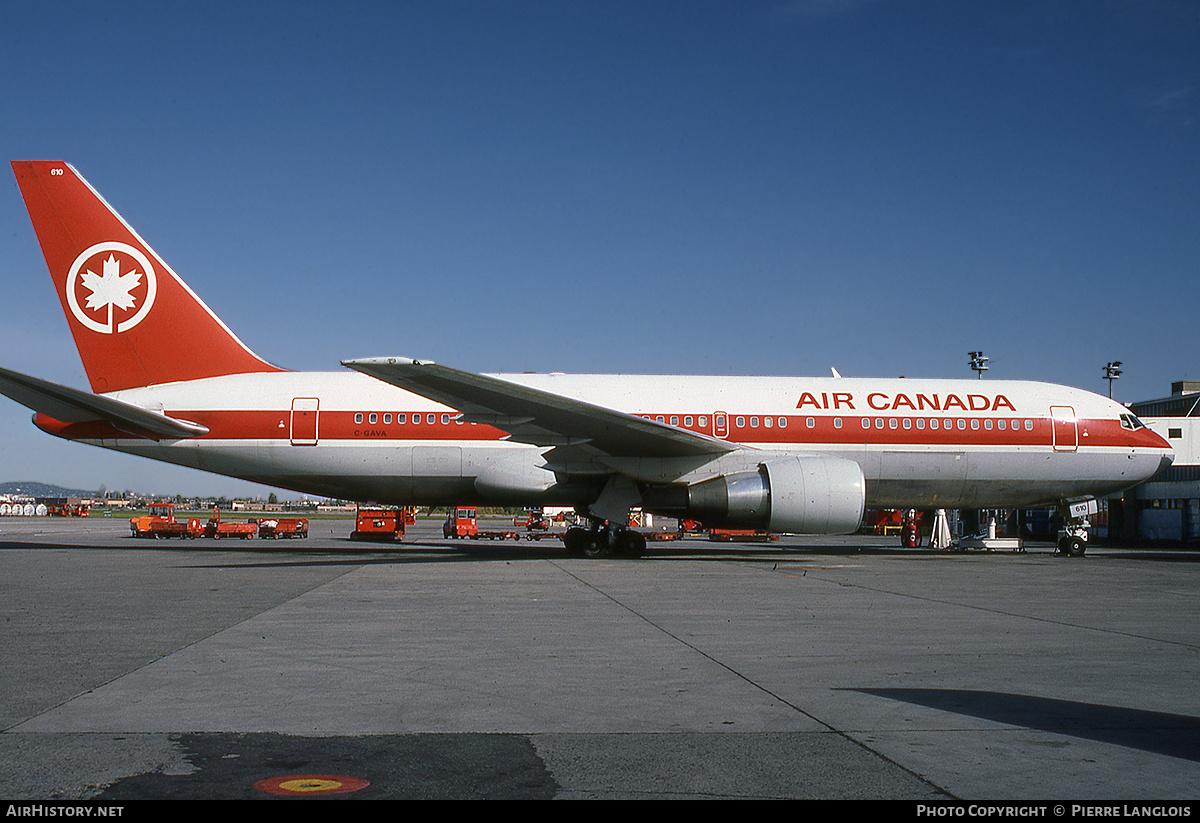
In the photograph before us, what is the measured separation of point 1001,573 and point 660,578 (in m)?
6.56

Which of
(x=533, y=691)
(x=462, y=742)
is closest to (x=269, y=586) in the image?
(x=533, y=691)

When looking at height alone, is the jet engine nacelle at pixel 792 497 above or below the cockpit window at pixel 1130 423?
below

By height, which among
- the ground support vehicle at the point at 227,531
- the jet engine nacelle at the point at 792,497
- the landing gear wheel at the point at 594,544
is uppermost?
the jet engine nacelle at the point at 792,497

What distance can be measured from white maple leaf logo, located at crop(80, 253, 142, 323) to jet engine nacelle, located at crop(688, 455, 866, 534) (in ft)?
43.2

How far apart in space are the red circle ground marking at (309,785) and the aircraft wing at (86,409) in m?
15.7

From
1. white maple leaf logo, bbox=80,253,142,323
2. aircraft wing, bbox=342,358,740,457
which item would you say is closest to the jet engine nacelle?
aircraft wing, bbox=342,358,740,457

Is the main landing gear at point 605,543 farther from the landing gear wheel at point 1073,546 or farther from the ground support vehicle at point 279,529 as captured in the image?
the ground support vehicle at point 279,529

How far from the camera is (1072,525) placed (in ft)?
71.4

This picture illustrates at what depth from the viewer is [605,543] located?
62.8ft

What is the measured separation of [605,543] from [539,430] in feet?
11.4

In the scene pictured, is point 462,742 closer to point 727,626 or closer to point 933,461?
point 727,626

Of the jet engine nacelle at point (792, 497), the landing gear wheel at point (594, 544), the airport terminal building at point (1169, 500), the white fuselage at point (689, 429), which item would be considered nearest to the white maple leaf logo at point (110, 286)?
the white fuselage at point (689, 429)

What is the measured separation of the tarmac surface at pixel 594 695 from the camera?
3.59m

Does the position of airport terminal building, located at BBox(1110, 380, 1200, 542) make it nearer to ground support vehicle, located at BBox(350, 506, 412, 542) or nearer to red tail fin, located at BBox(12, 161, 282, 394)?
ground support vehicle, located at BBox(350, 506, 412, 542)
